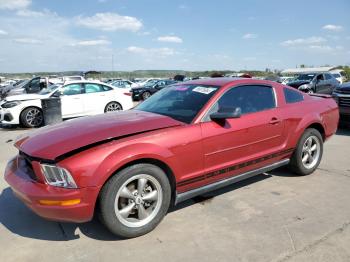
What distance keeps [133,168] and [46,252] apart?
1.10 metres

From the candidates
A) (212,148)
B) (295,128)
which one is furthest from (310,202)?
(212,148)

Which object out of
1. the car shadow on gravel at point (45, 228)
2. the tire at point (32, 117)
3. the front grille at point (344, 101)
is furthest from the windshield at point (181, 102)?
the tire at point (32, 117)

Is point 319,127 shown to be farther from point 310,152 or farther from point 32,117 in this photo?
point 32,117

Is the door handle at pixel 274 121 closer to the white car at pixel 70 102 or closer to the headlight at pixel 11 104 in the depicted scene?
the white car at pixel 70 102

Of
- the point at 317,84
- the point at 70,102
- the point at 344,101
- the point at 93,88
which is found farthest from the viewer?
the point at 317,84

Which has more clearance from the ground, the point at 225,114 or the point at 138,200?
the point at 225,114

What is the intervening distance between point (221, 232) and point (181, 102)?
1.63 meters

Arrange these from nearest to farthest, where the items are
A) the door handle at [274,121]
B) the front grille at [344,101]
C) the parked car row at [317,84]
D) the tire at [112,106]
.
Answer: the door handle at [274,121] → the front grille at [344,101] → the tire at [112,106] → the parked car row at [317,84]

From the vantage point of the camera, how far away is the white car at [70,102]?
35.5 ft

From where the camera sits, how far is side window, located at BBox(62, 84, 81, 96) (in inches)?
461

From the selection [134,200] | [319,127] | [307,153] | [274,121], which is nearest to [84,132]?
[134,200]

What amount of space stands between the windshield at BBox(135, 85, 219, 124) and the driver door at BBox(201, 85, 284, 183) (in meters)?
0.17

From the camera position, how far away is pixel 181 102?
13.9 ft

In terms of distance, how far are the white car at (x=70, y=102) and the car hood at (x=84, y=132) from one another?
7624 mm
